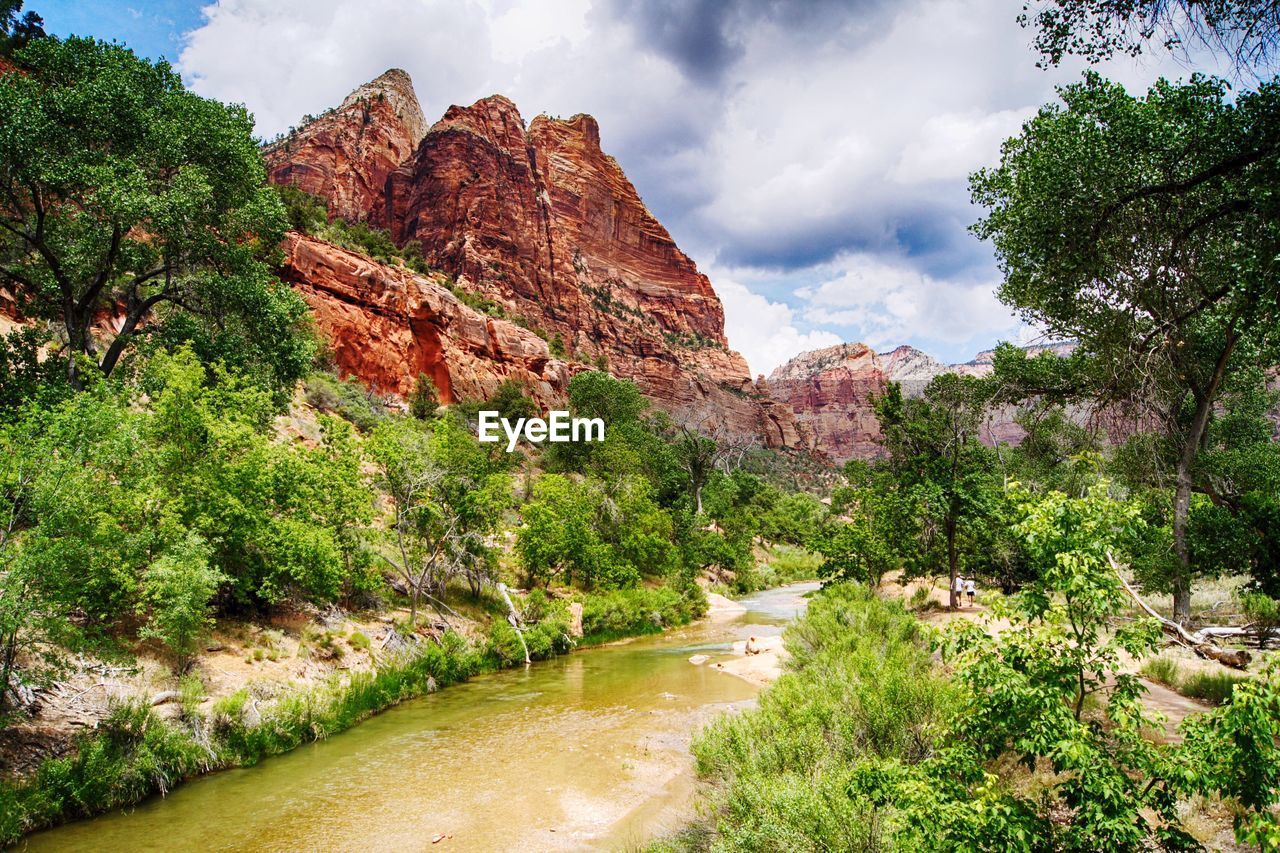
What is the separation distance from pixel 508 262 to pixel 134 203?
86.2m

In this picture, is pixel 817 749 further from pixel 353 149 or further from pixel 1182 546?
pixel 353 149

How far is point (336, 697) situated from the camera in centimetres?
1411

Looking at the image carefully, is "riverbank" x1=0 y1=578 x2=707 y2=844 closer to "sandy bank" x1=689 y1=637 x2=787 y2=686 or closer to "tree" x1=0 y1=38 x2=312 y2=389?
"sandy bank" x1=689 y1=637 x2=787 y2=686

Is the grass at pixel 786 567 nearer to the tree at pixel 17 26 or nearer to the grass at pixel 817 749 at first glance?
the grass at pixel 817 749

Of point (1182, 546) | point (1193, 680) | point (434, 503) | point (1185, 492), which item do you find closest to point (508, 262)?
point (434, 503)

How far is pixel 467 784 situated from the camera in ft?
35.4

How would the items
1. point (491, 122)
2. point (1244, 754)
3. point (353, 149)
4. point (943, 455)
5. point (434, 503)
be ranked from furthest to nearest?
point (491, 122) → point (353, 149) → point (434, 503) → point (943, 455) → point (1244, 754)

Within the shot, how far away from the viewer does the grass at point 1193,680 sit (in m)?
9.31

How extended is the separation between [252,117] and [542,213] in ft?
320

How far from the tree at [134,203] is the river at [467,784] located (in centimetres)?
1034

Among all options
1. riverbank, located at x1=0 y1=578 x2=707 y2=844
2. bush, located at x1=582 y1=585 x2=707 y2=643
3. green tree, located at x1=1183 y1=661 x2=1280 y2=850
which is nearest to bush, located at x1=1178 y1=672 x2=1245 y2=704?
green tree, located at x1=1183 y1=661 x2=1280 y2=850

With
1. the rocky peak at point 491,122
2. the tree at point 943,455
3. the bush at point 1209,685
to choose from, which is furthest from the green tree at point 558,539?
the rocky peak at point 491,122

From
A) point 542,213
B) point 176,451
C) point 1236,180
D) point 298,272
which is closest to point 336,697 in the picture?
point 176,451

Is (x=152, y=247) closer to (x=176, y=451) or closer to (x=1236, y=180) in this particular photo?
(x=176, y=451)
